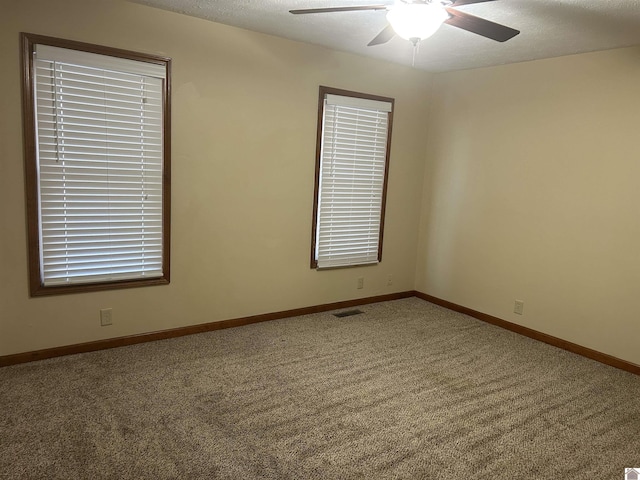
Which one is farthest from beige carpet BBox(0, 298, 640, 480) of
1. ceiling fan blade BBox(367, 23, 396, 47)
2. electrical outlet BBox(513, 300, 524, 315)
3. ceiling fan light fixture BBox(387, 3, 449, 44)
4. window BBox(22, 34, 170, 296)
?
ceiling fan blade BBox(367, 23, 396, 47)

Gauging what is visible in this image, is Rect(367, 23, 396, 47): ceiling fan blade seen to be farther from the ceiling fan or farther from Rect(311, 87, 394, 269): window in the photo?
Rect(311, 87, 394, 269): window

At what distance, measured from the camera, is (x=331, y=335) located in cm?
396

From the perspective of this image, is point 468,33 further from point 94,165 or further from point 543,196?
point 94,165

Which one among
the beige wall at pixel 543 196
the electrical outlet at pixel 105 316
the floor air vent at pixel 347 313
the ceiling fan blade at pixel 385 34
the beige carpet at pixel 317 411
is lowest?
the beige carpet at pixel 317 411

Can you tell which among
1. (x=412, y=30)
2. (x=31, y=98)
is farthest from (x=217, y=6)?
(x=412, y=30)

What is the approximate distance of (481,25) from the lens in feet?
7.87

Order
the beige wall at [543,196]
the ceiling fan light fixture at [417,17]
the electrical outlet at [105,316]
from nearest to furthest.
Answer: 1. the ceiling fan light fixture at [417,17]
2. the electrical outlet at [105,316]
3. the beige wall at [543,196]

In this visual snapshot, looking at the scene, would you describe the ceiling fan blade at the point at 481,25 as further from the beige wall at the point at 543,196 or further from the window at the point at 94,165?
the window at the point at 94,165

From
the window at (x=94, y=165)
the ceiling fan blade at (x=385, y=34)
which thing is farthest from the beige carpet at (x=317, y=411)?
the ceiling fan blade at (x=385, y=34)

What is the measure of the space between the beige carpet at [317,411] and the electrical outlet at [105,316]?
0.72 ft

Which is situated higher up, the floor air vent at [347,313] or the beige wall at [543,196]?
the beige wall at [543,196]

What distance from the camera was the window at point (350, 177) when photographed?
169 inches

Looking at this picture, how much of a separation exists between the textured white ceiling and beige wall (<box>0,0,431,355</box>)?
0.76ft

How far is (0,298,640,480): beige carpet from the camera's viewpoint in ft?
7.32
